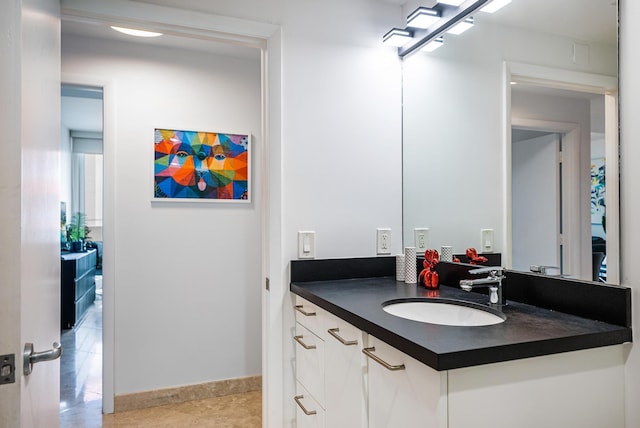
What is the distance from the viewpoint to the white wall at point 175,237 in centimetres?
264

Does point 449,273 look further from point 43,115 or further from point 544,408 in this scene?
point 43,115

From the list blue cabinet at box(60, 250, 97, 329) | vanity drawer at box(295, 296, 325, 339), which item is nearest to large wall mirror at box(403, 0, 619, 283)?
vanity drawer at box(295, 296, 325, 339)

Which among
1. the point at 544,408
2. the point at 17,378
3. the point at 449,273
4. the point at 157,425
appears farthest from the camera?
the point at 157,425

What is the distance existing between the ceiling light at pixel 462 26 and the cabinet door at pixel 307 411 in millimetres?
1683

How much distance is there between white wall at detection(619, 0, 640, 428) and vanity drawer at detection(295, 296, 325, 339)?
0.95 meters

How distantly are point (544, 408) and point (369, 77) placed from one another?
160 centimetres

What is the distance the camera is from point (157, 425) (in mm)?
2451

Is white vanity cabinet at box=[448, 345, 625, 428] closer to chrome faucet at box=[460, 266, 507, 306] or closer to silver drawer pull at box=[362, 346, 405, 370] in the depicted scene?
silver drawer pull at box=[362, 346, 405, 370]

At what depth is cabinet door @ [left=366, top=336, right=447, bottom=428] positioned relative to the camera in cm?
95

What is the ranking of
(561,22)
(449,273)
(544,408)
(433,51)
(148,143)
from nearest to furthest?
(544,408), (561,22), (449,273), (433,51), (148,143)

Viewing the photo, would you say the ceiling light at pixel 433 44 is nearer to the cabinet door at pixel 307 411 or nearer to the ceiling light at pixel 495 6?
the ceiling light at pixel 495 6

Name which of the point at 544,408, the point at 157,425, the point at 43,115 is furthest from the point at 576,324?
the point at 157,425

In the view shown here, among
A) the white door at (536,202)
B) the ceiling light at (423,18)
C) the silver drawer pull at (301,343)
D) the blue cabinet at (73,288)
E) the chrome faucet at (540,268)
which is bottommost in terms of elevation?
the blue cabinet at (73,288)

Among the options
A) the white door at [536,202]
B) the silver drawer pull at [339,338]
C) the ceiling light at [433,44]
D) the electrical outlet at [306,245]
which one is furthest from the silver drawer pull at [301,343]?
the ceiling light at [433,44]
